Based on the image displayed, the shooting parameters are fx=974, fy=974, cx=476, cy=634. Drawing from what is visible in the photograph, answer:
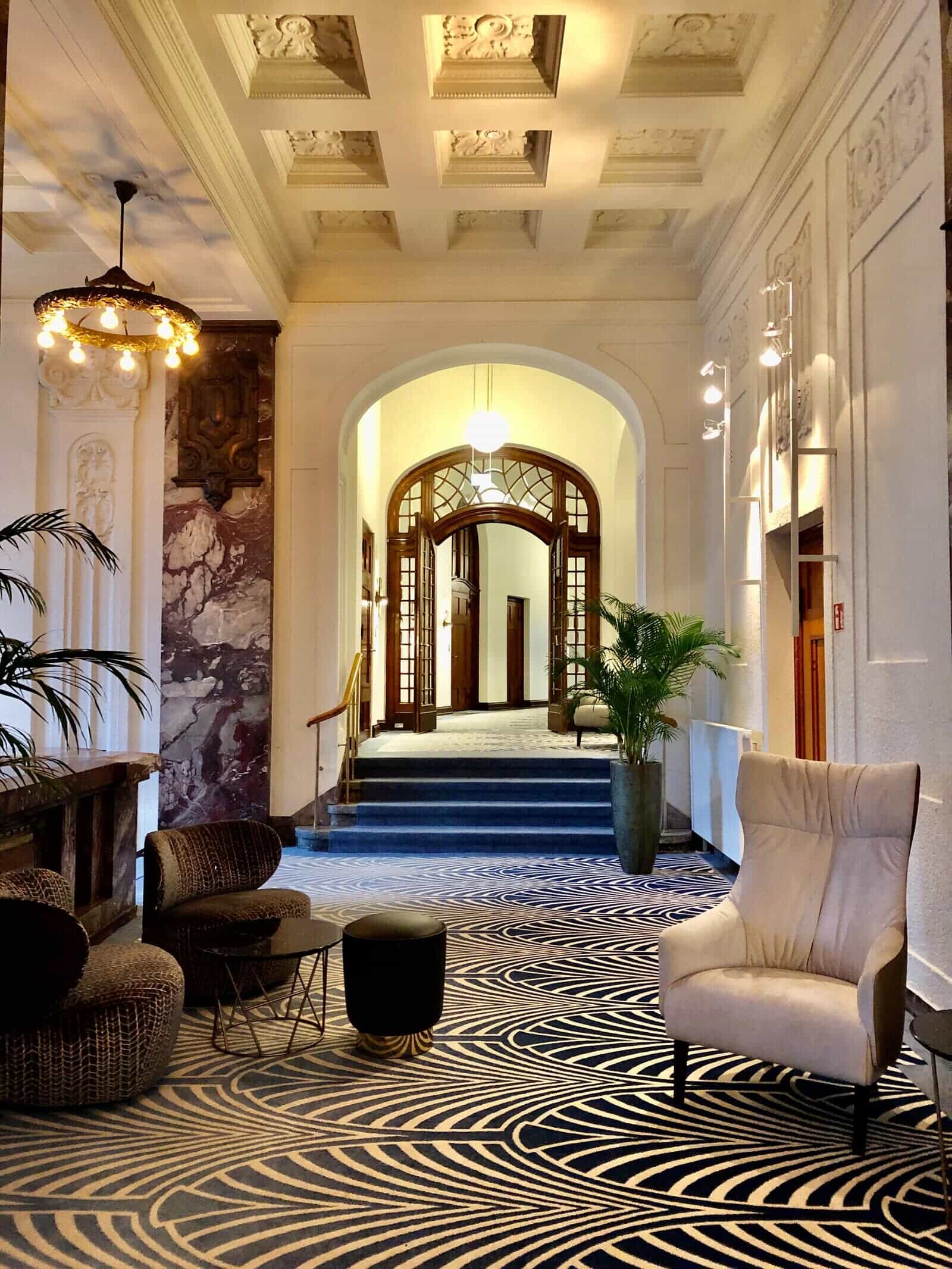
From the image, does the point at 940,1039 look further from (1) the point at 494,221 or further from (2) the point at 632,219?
(1) the point at 494,221

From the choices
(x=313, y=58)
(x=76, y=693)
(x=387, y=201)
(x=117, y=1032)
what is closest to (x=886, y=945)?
(x=117, y=1032)

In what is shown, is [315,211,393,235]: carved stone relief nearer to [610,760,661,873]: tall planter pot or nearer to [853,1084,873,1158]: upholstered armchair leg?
[610,760,661,873]: tall planter pot

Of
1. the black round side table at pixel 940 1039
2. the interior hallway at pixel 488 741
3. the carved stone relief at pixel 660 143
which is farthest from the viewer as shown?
the interior hallway at pixel 488 741

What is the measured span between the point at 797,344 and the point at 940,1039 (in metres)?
4.15

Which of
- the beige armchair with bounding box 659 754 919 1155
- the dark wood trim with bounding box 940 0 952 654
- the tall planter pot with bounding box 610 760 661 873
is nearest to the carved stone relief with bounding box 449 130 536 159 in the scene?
the dark wood trim with bounding box 940 0 952 654

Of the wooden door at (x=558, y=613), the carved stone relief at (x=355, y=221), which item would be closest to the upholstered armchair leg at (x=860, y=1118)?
the carved stone relief at (x=355, y=221)

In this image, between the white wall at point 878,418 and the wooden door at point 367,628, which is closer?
the white wall at point 878,418

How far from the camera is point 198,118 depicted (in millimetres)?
5434

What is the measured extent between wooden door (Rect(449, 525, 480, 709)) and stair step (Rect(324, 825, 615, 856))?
29.6 ft

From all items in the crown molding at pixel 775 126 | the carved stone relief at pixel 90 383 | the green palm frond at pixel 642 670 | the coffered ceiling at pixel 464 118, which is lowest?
the green palm frond at pixel 642 670

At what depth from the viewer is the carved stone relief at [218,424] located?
8.00 metres

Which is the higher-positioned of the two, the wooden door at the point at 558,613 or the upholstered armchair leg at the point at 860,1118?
the wooden door at the point at 558,613

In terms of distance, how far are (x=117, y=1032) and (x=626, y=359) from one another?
674cm

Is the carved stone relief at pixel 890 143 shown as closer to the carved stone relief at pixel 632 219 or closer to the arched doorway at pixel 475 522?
the carved stone relief at pixel 632 219
